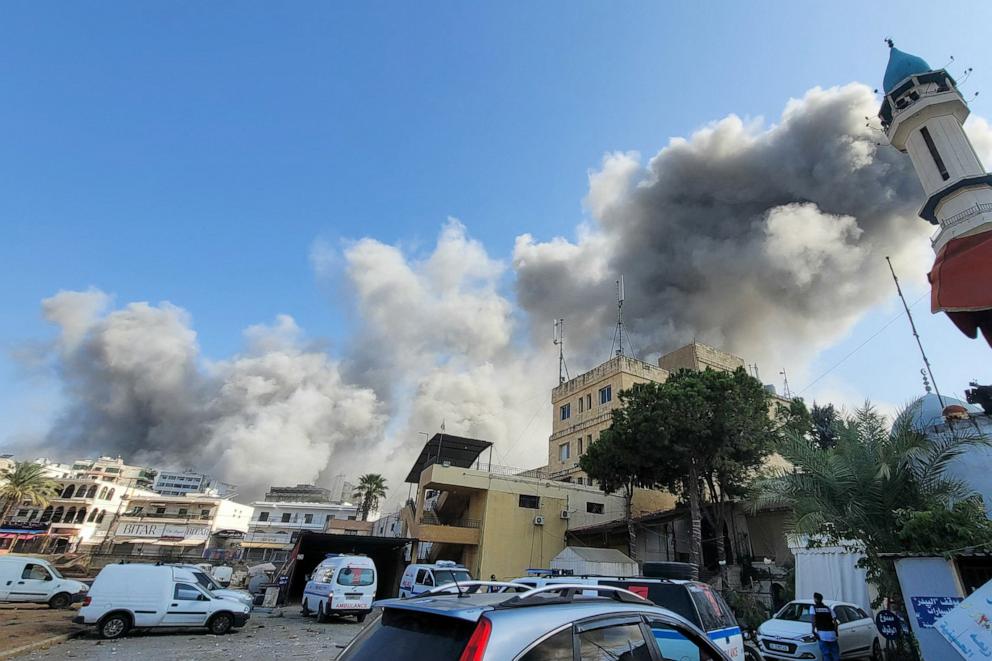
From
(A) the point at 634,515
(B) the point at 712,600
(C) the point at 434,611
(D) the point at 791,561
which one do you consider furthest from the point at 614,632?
(A) the point at 634,515

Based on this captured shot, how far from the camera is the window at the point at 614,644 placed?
2.95 metres

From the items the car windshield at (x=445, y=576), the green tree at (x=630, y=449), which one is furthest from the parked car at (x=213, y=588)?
the green tree at (x=630, y=449)

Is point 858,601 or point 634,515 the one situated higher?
point 634,515

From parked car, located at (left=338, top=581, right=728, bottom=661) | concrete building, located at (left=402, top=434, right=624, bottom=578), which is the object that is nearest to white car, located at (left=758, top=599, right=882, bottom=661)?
parked car, located at (left=338, top=581, right=728, bottom=661)

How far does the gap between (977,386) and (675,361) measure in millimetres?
24881

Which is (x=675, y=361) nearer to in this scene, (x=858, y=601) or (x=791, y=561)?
(x=791, y=561)

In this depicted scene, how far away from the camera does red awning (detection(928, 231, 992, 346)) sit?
21.7 m

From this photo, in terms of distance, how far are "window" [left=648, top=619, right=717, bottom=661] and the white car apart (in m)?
10.1

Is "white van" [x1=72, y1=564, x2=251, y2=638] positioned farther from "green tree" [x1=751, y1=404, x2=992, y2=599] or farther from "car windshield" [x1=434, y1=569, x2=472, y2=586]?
"green tree" [x1=751, y1=404, x2=992, y2=599]

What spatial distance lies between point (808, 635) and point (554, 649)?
12257 millimetres

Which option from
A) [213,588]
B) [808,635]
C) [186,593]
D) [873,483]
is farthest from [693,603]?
[213,588]

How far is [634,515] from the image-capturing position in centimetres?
3341

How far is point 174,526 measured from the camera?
5969cm

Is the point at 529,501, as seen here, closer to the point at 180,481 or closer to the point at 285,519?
the point at 285,519
